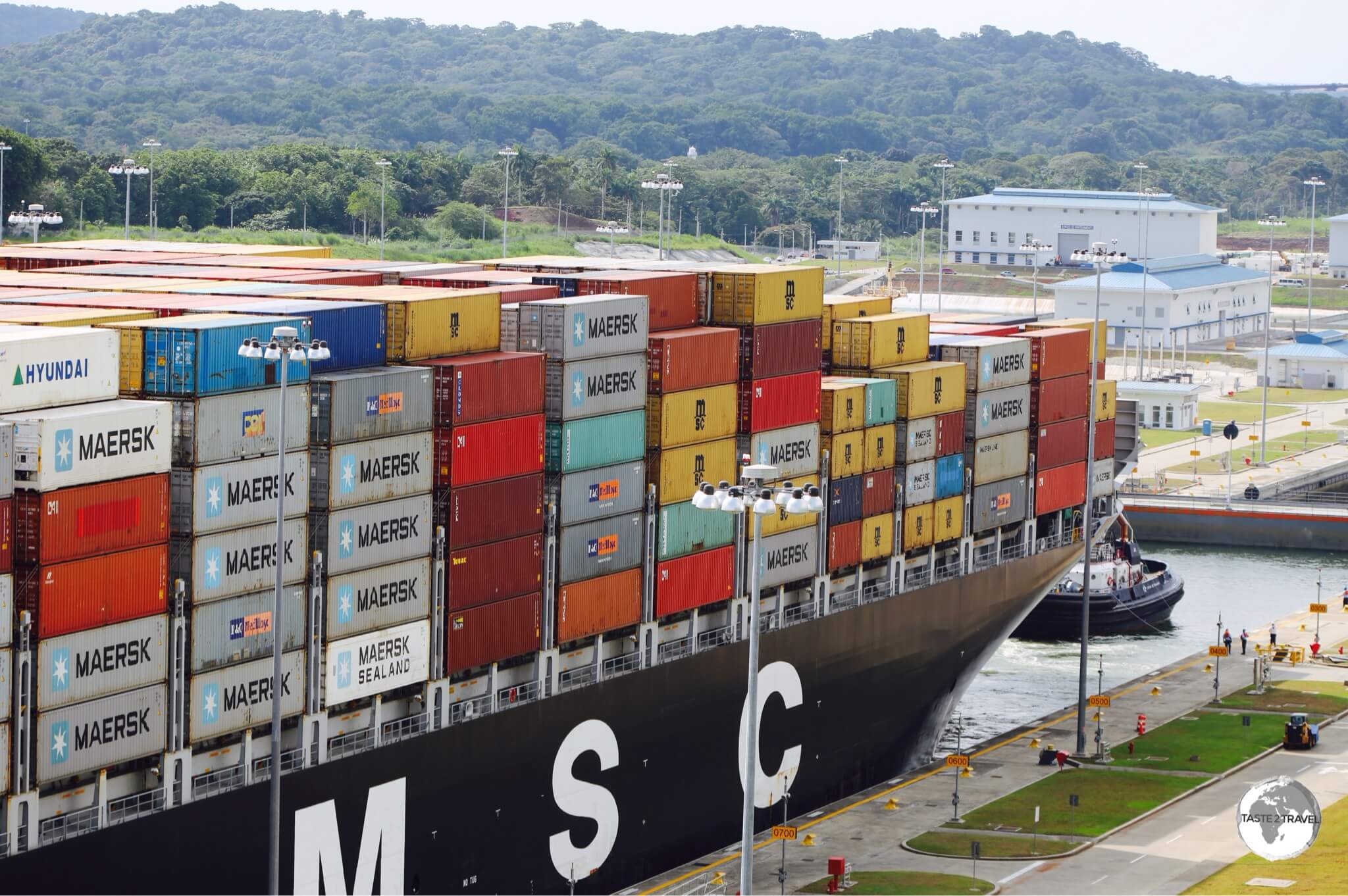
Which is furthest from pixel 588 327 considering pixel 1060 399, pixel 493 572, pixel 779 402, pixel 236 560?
pixel 1060 399

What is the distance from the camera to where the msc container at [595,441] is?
47906 millimetres

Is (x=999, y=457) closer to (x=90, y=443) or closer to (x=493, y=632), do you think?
(x=493, y=632)

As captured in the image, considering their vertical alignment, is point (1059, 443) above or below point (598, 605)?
above

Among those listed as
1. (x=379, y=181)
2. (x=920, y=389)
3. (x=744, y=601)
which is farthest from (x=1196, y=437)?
(x=744, y=601)

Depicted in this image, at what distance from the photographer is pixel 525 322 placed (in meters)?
48.2

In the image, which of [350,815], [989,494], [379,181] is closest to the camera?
[350,815]

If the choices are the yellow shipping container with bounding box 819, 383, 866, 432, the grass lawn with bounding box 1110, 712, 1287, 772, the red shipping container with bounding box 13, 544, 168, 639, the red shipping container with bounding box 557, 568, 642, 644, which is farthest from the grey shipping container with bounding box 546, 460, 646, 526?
the grass lawn with bounding box 1110, 712, 1287, 772

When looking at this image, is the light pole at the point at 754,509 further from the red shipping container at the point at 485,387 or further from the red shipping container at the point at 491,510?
the red shipping container at the point at 485,387

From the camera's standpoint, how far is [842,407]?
58875mm

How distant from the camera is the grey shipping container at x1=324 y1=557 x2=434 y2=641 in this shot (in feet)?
137

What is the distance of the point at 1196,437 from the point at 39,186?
7971cm

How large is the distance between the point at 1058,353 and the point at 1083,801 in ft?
61.1

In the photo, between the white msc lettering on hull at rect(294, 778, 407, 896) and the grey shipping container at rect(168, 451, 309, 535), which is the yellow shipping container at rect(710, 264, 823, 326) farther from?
the grey shipping container at rect(168, 451, 309, 535)

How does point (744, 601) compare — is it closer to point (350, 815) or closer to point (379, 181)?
point (350, 815)
